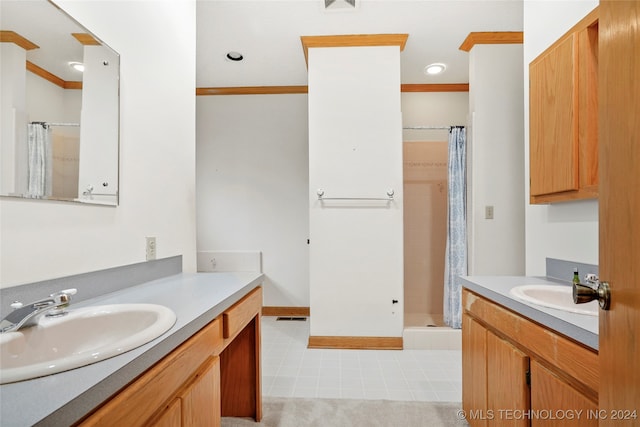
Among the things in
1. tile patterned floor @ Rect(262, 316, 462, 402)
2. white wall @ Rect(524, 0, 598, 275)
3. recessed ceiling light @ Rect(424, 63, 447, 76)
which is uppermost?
recessed ceiling light @ Rect(424, 63, 447, 76)

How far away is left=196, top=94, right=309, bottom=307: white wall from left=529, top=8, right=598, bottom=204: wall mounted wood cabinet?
7.45ft

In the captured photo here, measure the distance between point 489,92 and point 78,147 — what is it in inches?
108

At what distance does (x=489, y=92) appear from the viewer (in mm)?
2471

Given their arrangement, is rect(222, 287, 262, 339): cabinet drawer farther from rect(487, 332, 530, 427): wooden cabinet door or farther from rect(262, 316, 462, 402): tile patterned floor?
rect(487, 332, 530, 427): wooden cabinet door

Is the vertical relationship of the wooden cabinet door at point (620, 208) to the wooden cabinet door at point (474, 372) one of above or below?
above

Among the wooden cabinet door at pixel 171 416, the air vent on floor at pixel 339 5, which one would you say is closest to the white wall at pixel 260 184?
the air vent on floor at pixel 339 5

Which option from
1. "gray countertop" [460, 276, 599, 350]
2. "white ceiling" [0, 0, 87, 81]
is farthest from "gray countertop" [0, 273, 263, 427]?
"gray countertop" [460, 276, 599, 350]

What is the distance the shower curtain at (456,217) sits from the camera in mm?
2650

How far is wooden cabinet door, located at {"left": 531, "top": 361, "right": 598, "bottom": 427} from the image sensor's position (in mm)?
793

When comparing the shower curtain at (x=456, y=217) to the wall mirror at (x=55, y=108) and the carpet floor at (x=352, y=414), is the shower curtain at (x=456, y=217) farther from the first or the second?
the wall mirror at (x=55, y=108)

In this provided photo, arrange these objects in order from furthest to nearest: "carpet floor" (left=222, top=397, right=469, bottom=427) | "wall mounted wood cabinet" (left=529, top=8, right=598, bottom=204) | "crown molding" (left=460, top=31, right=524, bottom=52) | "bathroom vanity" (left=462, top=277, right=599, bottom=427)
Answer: "crown molding" (left=460, top=31, right=524, bottom=52) → "carpet floor" (left=222, top=397, right=469, bottom=427) → "wall mounted wood cabinet" (left=529, top=8, right=598, bottom=204) → "bathroom vanity" (left=462, top=277, right=599, bottom=427)

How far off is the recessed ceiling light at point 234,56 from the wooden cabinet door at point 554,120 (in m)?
2.25

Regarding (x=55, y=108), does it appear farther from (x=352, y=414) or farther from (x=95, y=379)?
(x=352, y=414)

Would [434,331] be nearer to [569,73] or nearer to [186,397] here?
[569,73]
